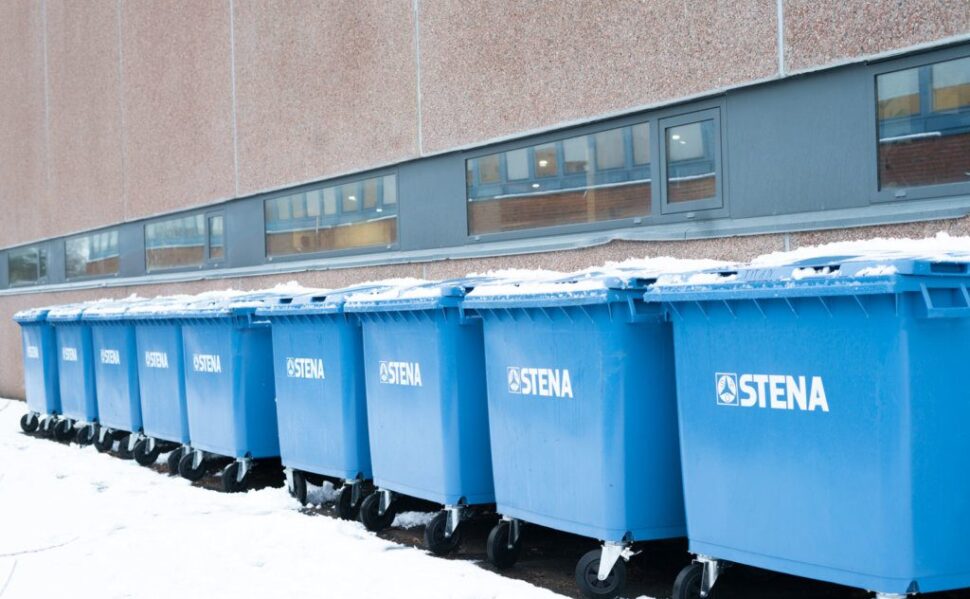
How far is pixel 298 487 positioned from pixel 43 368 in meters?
5.88

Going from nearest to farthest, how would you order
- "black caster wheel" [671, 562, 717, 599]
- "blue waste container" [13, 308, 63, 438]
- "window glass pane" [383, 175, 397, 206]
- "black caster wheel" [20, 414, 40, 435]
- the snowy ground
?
"black caster wheel" [671, 562, 717, 599]
the snowy ground
"window glass pane" [383, 175, 397, 206]
"blue waste container" [13, 308, 63, 438]
"black caster wheel" [20, 414, 40, 435]

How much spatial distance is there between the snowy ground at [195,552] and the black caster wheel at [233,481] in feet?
0.44

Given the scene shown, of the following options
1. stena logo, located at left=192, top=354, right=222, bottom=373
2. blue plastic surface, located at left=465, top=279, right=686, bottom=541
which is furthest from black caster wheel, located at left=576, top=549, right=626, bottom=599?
stena logo, located at left=192, top=354, right=222, bottom=373

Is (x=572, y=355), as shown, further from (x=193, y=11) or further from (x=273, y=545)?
(x=193, y=11)

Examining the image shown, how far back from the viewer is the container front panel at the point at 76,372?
1098cm

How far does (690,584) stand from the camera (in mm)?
4348

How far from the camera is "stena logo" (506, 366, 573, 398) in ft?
16.3

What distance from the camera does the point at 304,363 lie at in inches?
279

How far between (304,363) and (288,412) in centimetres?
42

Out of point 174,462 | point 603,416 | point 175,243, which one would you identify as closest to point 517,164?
point 603,416

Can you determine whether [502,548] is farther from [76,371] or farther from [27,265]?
[27,265]

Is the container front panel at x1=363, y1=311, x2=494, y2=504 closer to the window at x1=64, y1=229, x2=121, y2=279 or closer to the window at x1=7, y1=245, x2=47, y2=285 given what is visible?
the window at x1=64, y1=229, x2=121, y2=279

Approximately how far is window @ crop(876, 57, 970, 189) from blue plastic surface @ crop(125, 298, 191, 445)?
580 centimetres

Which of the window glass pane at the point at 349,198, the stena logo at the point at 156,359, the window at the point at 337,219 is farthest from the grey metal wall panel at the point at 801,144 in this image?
the stena logo at the point at 156,359
